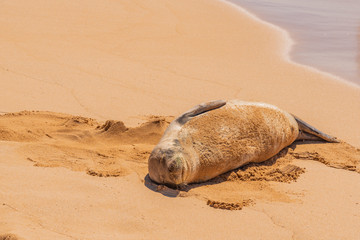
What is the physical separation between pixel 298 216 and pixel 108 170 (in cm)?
167

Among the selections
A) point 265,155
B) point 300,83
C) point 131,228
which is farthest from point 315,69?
point 131,228

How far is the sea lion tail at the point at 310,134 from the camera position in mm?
5648

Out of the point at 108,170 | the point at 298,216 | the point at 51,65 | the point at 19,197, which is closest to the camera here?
the point at 19,197

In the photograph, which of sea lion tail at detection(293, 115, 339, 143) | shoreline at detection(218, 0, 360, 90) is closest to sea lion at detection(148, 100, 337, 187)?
sea lion tail at detection(293, 115, 339, 143)

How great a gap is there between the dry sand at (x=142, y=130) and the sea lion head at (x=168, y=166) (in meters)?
0.10

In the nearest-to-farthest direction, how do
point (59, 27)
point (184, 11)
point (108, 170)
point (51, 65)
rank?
point (108, 170)
point (51, 65)
point (59, 27)
point (184, 11)

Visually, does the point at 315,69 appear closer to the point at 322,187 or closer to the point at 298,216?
the point at 322,187

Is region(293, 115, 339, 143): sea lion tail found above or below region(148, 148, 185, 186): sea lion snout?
below

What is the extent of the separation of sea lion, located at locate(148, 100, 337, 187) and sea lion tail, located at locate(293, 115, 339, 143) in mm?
213

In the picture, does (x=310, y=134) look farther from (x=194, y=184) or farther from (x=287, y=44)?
(x=287, y=44)

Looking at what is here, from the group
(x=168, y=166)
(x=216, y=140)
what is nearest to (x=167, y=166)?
(x=168, y=166)

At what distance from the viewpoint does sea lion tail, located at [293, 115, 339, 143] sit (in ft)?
18.5

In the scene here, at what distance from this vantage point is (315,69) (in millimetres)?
8883

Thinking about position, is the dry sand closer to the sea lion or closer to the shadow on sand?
the shadow on sand
